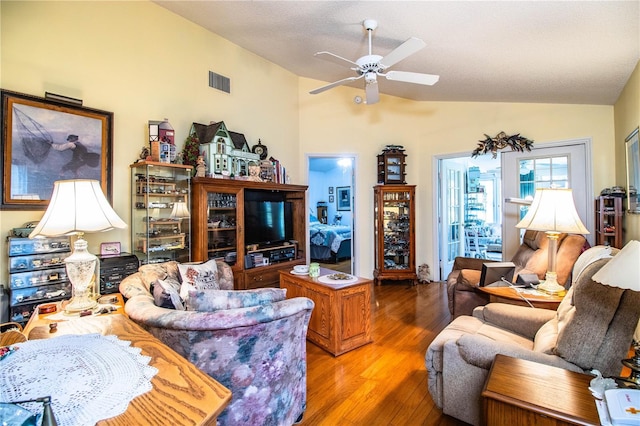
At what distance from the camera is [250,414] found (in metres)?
1.60

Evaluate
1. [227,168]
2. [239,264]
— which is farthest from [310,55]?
[239,264]

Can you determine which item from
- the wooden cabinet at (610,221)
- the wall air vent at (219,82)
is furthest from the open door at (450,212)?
the wall air vent at (219,82)

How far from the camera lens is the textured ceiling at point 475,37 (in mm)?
2279

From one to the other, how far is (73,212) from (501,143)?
5.05 meters

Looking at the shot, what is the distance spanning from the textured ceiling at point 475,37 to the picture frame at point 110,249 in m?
2.65

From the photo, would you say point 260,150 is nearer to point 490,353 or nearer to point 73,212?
point 73,212

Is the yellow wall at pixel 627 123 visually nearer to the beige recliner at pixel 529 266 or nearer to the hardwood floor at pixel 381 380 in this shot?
the beige recliner at pixel 529 266

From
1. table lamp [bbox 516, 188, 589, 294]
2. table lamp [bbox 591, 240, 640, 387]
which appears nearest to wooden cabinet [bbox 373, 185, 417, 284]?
table lamp [bbox 516, 188, 589, 294]

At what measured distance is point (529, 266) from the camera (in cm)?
307

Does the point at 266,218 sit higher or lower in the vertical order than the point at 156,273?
higher

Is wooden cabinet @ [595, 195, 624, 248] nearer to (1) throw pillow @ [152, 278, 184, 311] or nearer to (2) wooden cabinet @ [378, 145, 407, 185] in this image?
(2) wooden cabinet @ [378, 145, 407, 185]

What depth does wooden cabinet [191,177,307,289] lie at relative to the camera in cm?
348

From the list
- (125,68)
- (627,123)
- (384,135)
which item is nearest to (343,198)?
(384,135)

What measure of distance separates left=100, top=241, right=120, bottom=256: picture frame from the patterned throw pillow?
918mm
